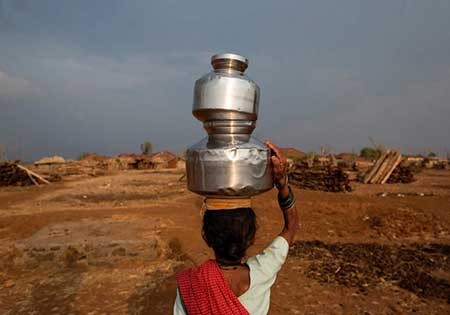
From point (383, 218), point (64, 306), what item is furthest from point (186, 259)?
point (383, 218)

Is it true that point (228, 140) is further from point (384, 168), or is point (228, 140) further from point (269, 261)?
point (384, 168)

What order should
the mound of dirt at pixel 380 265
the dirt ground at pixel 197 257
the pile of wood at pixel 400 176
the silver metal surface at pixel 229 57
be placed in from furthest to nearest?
1. the pile of wood at pixel 400 176
2. the mound of dirt at pixel 380 265
3. the dirt ground at pixel 197 257
4. the silver metal surface at pixel 229 57

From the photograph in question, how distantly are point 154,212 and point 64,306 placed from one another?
16.1 ft

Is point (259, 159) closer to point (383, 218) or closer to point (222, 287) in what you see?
point (222, 287)

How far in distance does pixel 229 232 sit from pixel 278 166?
1.28 feet

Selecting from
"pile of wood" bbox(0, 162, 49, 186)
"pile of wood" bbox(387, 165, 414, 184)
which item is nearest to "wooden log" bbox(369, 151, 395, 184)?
"pile of wood" bbox(387, 165, 414, 184)

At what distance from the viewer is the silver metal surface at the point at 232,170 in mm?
1498

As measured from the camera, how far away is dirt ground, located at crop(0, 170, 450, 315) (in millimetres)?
3783

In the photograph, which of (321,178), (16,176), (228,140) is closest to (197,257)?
(228,140)

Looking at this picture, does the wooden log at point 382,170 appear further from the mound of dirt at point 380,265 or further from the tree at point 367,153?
the tree at point 367,153

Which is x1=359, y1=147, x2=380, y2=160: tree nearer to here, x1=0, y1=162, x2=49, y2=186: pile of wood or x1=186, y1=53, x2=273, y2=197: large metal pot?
x1=0, y1=162, x2=49, y2=186: pile of wood

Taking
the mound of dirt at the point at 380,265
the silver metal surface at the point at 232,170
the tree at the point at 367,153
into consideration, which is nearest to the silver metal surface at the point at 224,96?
the silver metal surface at the point at 232,170

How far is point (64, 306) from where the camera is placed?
3756 mm

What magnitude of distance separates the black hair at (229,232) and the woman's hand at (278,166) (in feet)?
0.83
